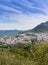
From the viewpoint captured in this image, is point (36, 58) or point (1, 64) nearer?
point (1, 64)

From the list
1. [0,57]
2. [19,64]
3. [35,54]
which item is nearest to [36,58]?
[35,54]

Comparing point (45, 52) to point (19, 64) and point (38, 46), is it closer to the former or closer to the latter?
point (38, 46)

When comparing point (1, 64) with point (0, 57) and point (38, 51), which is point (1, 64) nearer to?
point (0, 57)

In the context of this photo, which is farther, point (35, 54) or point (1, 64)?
point (35, 54)

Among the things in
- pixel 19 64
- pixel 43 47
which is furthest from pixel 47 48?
pixel 19 64

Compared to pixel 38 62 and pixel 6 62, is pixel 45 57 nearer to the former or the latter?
pixel 38 62

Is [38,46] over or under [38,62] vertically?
over

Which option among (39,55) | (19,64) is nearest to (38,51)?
(39,55)
